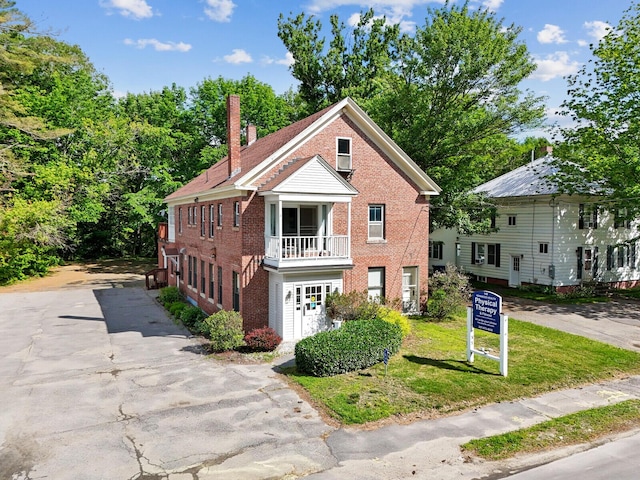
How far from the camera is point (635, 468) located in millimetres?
9008

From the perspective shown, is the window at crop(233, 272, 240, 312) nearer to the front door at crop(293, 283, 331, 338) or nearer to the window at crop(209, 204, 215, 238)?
the front door at crop(293, 283, 331, 338)

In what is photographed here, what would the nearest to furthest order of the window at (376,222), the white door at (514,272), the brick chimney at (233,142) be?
the brick chimney at (233,142), the window at (376,222), the white door at (514,272)

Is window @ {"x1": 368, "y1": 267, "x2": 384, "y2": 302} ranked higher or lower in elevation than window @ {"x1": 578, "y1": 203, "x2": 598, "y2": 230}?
lower

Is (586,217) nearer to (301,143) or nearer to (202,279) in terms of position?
(301,143)

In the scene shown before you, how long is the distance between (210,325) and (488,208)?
1958 centimetres

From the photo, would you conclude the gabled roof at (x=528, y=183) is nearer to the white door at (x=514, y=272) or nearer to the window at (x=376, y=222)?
the white door at (x=514, y=272)

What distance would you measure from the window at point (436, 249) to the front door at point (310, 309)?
21.3 metres

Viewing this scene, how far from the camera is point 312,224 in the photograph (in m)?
19.2

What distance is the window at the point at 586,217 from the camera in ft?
94.5

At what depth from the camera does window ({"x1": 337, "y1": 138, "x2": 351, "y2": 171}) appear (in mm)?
19469

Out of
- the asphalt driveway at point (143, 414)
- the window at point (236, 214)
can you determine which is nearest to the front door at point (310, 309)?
the asphalt driveway at point (143, 414)

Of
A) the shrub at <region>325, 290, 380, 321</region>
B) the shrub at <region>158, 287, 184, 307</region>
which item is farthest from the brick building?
the shrub at <region>158, 287, 184, 307</region>

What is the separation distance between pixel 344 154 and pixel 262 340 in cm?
899

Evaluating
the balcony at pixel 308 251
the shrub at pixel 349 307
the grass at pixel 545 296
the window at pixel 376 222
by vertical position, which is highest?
the window at pixel 376 222
